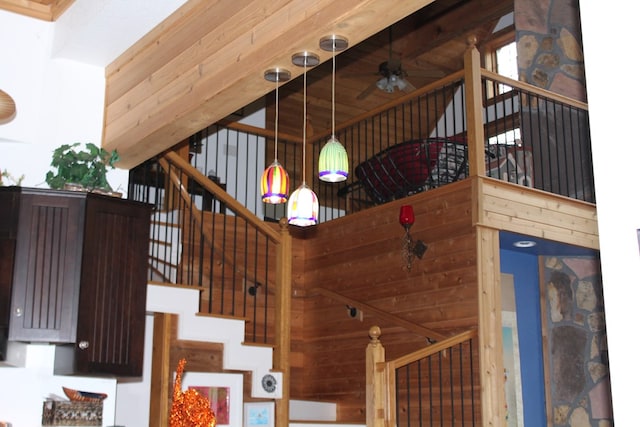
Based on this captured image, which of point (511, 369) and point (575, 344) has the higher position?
point (575, 344)

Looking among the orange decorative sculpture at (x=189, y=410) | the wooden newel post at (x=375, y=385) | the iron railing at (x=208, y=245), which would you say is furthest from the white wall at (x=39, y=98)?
the wooden newel post at (x=375, y=385)

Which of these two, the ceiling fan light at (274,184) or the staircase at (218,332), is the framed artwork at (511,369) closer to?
the staircase at (218,332)

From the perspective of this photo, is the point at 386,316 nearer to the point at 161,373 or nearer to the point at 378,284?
the point at 378,284

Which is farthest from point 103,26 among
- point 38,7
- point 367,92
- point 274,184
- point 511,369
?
point 367,92

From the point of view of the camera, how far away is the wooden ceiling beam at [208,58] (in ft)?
13.5

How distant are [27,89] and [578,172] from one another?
574 centimetres

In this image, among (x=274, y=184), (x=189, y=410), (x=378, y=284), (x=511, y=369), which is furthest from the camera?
(x=511, y=369)

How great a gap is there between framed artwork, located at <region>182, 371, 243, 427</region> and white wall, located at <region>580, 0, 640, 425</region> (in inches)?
210

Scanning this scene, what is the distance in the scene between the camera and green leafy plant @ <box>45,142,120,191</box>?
5.47 m

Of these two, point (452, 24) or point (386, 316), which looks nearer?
point (386, 316)

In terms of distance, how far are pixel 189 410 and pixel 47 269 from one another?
59.6 inches

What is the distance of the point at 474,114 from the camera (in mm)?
7695

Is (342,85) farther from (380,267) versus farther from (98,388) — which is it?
(98,388)

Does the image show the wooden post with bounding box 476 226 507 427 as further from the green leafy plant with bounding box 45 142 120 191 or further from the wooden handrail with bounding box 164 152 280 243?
the green leafy plant with bounding box 45 142 120 191
